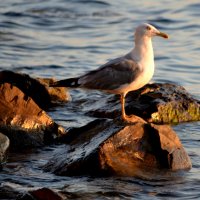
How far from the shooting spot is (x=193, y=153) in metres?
9.16

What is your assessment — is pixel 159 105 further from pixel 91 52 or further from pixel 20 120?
pixel 91 52

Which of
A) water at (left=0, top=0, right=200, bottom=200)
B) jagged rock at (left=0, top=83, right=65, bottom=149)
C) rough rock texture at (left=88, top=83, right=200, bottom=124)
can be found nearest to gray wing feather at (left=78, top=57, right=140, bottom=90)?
jagged rock at (left=0, top=83, right=65, bottom=149)

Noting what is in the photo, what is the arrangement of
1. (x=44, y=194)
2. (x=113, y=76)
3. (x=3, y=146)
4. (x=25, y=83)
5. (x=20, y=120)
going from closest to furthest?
(x=44, y=194), (x=3, y=146), (x=113, y=76), (x=20, y=120), (x=25, y=83)

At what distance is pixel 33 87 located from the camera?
430 inches

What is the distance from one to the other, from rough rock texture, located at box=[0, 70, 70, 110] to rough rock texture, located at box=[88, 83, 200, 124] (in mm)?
821

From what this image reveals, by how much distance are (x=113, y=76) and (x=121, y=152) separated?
1.13 metres

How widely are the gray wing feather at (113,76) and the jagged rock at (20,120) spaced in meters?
A: 0.68

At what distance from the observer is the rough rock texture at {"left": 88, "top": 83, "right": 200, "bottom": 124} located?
10203 millimetres

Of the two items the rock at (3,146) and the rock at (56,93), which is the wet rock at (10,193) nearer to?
the rock at (3,146)

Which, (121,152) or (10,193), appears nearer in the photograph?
(10,193)

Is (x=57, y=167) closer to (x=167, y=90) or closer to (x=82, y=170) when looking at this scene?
(x=82, y=170)

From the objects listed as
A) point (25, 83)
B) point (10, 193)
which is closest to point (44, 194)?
point (10, 193)

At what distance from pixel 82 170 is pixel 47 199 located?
1399 mm

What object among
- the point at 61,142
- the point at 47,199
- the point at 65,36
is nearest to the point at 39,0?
the point at 65,36
